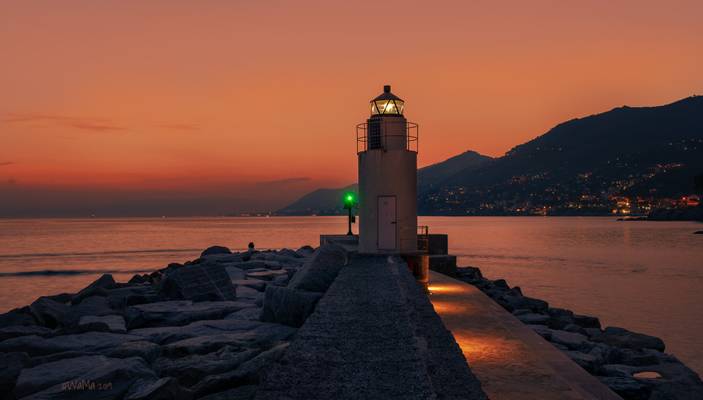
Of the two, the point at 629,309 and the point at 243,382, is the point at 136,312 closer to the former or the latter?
the point at 243,382

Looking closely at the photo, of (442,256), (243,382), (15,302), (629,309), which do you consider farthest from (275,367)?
(15,302)

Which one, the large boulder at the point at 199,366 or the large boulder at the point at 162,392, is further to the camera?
the large boulder at the point at 199,366

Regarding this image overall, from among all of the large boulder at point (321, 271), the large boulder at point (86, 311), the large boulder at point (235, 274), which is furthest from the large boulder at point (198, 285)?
the large boulder at point (235, 274)

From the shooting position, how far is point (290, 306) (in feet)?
33.2

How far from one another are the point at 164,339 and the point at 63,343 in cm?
160

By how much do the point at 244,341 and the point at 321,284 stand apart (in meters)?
2.73

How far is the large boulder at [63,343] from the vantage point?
8.91 metres

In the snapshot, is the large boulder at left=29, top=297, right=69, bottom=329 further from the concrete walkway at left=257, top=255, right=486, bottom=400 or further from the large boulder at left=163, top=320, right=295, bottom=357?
the concrete walkway at left=257, top=255, right=486, bottom=400

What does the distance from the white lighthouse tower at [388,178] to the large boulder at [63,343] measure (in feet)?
23.8

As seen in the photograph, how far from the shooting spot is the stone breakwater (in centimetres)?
822

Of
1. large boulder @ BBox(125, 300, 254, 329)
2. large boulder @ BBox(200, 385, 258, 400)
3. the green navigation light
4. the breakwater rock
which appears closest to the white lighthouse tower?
the breakwater rock

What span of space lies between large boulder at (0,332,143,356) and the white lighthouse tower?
7.26 metres

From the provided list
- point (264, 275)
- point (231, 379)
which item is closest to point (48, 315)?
point (231, 379)

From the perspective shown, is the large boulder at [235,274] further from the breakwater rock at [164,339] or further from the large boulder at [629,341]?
the large boulder at [629,341]
